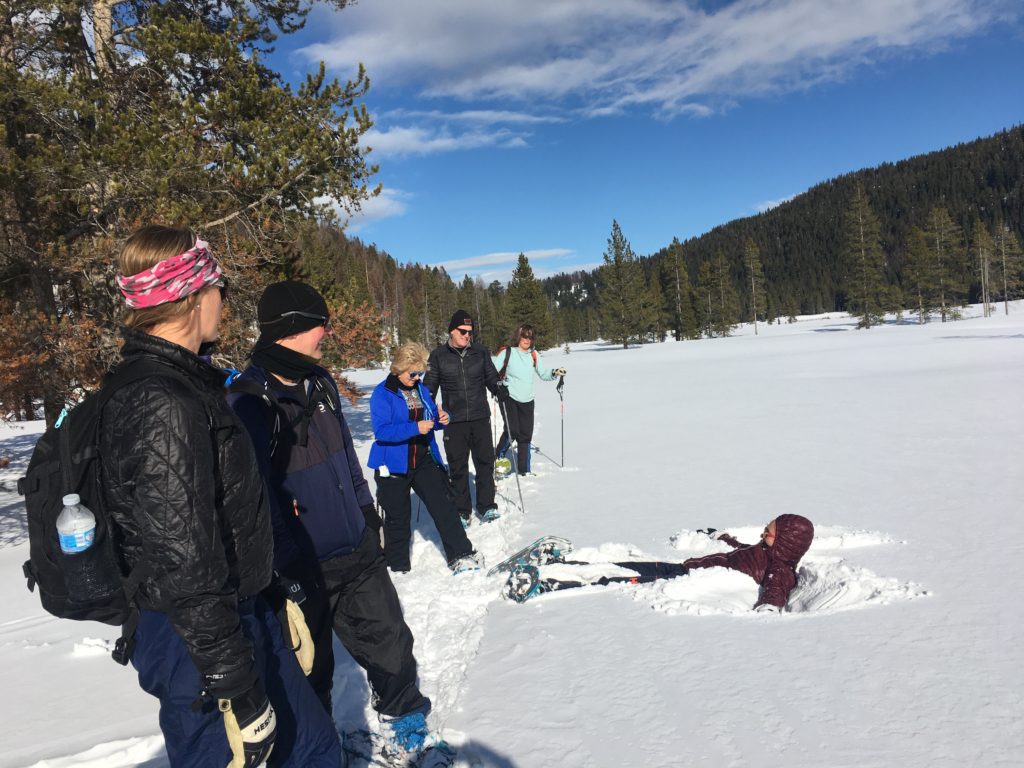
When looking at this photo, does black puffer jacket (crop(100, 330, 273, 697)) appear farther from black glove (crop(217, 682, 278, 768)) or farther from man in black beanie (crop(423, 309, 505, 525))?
man in black beanie (crop(423, 309, 505, 525))

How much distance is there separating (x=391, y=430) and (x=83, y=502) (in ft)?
11.0

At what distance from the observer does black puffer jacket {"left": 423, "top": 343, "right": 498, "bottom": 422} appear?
242 inches

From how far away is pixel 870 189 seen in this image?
13788 centimetres

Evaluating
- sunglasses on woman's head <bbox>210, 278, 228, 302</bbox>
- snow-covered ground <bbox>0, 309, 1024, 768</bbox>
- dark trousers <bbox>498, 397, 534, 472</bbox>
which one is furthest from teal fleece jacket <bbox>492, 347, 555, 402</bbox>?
sunglasses on woman's head <bbox>210, 278, 228, 302</bbox>

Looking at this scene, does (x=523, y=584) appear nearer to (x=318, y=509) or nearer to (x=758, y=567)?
(x=758, y=567)

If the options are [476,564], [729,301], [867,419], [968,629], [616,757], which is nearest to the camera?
[616,757]

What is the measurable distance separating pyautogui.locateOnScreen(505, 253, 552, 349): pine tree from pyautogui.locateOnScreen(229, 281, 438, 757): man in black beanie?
5529cm

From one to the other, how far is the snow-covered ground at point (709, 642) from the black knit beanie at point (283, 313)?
6.52 feet

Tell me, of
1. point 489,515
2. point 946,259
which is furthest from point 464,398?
point 946,259

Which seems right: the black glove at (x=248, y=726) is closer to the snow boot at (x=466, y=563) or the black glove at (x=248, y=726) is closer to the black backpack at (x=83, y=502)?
the black backpack at (x=83, y=502)

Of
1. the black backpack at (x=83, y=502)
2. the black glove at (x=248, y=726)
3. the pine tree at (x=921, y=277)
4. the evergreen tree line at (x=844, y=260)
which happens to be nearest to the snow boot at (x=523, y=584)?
the black glove at (x=248, y=726)

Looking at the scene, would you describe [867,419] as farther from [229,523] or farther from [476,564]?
[229,523]

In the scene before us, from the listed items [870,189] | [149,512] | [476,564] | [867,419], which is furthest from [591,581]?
[870,189]

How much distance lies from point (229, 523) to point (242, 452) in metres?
0.20
